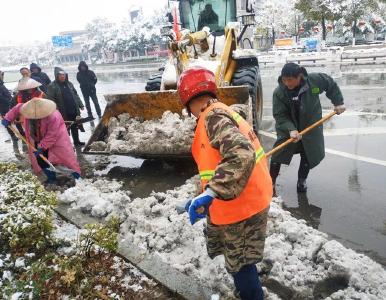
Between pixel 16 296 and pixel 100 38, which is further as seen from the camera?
pixel 100 38

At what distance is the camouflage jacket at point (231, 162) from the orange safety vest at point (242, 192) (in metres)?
0.12

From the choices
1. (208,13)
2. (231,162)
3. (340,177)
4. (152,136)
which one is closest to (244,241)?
(231,162)

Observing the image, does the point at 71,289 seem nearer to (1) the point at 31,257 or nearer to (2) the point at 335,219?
(1) the point at 31,257

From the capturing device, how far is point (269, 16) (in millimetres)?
40594

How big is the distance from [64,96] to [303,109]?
476 cm

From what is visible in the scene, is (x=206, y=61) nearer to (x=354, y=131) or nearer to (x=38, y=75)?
(x=354, y=131)

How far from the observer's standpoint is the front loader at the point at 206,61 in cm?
589

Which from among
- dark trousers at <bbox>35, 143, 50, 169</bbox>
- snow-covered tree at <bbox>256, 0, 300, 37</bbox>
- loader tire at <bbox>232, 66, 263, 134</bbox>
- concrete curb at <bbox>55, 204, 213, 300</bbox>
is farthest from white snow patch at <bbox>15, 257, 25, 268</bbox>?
snow-covered tree at <bbox>256, 0, 300, 37</bbox>

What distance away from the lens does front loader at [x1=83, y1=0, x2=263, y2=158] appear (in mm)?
5891

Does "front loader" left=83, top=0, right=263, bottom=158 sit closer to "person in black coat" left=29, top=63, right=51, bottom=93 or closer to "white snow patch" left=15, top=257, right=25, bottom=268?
"white snow patch" left=15, top=257, right=25, bottom=268

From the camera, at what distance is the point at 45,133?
192 inches

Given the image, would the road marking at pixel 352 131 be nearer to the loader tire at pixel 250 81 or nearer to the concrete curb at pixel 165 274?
the loader tire at pixel 250 81

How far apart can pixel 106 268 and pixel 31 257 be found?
0.69m

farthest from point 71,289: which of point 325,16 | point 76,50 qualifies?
point 76,50
